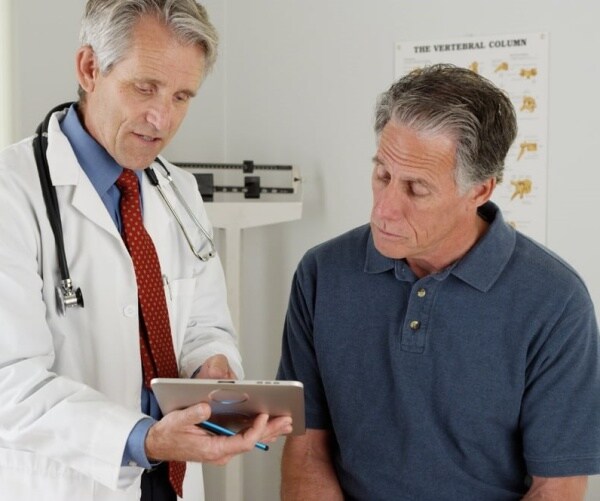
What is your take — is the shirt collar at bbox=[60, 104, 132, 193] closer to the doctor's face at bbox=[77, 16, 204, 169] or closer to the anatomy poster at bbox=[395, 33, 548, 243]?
the doctor's face at bbox=[77, 16, 204, 169]

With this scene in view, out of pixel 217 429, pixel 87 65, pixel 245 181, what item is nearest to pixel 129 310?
pixel 217 429

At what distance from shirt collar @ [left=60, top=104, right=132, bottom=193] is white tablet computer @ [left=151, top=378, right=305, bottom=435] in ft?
1.39

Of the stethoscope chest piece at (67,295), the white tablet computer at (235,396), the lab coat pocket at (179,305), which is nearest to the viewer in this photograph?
the white tablet computer at (235,396)

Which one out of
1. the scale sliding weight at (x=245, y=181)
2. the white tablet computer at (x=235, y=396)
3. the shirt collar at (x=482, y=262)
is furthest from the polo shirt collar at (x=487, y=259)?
the scale sliding weight at (x=245, y=181)

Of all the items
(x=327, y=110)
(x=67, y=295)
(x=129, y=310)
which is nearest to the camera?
(x=67, y=295)

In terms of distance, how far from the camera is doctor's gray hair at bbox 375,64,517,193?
143 cm

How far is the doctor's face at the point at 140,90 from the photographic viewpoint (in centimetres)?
145

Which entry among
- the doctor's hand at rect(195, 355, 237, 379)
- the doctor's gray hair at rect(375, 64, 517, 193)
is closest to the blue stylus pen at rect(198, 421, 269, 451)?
the doctor's hand at rect(195, 355, 237, 379)

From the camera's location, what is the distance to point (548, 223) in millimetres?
2826

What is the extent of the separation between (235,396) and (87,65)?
620 mm

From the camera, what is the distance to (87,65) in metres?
1.48

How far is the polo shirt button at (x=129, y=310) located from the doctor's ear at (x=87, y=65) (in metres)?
0.38

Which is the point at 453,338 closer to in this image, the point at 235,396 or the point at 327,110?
the point at 235,396

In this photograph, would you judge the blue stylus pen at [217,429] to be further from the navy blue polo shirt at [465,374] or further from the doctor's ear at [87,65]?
the doctor's ear at [87,65]
